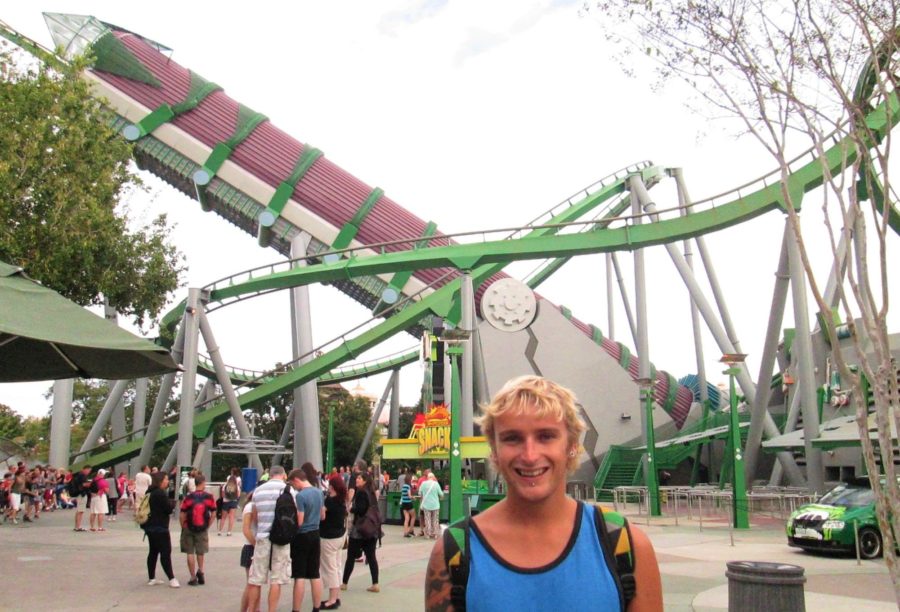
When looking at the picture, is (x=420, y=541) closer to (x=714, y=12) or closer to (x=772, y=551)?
(x=772, y=551)

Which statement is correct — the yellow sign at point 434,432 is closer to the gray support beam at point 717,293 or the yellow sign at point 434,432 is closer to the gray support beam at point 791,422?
the gray support beam at point 791,422

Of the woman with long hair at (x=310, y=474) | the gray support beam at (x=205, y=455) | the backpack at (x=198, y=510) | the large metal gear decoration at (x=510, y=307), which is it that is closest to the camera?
the woman with long hair at (x=310, y=474)

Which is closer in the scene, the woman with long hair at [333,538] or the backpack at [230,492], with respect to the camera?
the woman with long hair at [333,538]

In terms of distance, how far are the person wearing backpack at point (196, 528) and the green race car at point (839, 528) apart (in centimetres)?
920

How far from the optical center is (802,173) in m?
25.9

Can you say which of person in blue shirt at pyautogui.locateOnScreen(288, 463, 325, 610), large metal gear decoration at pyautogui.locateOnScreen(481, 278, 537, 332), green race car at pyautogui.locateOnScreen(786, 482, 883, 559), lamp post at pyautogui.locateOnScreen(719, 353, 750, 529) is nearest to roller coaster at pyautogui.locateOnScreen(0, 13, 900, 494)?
large metal gear decoration at pyautogui.locateOnScreen(481, 278, 537, 332)

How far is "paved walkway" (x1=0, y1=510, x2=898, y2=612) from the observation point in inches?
385

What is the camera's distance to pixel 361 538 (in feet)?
36.0

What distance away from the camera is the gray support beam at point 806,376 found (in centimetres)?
2291

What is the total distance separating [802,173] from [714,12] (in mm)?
18250

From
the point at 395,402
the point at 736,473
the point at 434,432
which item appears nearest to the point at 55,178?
the point at 434,432

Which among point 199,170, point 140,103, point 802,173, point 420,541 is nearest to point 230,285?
point 199,170

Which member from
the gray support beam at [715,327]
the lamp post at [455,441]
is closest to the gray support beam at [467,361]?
the gray support beam at [715,327]

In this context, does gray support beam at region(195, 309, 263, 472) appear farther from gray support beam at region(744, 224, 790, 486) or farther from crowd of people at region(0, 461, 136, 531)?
gray support beam at region(744, 224, 790, 486)
